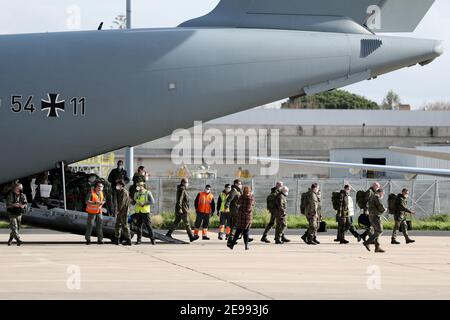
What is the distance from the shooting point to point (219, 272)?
1823 cm

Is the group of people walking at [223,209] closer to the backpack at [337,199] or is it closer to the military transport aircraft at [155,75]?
the backpack at [337,199]

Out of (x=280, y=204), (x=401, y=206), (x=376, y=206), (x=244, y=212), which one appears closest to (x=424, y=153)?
(x=376, y=206)

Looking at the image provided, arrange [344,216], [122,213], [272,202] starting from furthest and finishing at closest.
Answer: [344,216] < [272,202] < [122,213]

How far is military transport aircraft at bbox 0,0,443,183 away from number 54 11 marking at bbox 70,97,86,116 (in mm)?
23

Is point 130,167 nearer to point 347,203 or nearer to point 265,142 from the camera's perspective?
point 347,203

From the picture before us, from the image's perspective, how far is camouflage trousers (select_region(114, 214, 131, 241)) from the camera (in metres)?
24.8

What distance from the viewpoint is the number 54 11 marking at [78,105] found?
2314cm

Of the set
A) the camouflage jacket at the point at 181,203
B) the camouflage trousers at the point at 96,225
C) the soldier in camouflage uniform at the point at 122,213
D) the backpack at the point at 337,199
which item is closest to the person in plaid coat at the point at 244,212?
the soldier in camouflage uniform at the point at 122,213

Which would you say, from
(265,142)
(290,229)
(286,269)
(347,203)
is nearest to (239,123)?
(265,142)

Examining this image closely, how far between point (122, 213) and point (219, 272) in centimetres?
692

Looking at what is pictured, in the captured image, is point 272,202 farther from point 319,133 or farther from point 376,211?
point 319,133

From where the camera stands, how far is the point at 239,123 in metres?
66.8

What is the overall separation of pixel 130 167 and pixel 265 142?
99.2 feet

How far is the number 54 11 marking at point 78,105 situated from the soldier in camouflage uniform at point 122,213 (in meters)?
2.53
